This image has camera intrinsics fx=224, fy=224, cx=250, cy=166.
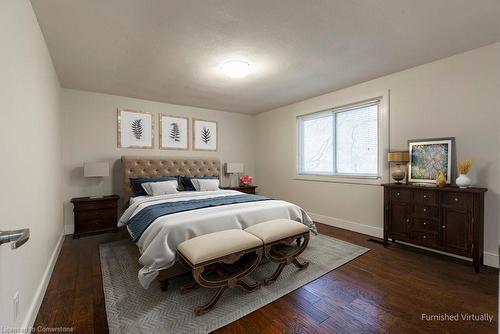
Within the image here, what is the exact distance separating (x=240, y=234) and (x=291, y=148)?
319 cm

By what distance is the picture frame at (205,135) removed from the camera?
16.5ft

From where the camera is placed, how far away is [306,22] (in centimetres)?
205

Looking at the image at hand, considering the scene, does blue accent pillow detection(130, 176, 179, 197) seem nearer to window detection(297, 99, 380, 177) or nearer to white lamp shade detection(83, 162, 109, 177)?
white lamp shade detection(83, 162, 109, 177)

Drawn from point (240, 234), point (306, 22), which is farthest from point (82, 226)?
point (306, 22)

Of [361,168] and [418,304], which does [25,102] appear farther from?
[361,168]

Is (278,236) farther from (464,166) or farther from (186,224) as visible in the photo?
(464,166)

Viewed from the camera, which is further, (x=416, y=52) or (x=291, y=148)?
(x=291, y=148)

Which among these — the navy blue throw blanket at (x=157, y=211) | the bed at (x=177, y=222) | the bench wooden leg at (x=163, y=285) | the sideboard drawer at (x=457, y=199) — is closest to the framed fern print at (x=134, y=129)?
the bed at (x=177, y=222)

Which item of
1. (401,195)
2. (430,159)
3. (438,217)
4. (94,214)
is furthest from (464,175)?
(94,214)

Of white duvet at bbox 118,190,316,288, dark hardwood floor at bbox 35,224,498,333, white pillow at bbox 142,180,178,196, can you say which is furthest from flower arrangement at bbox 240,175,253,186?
dark hardwood floor at bbox 35,224,498,333

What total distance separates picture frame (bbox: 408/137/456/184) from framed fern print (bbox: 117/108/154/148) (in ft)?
14.7

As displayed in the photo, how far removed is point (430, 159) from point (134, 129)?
4.85m

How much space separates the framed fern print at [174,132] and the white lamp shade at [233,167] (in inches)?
40.4

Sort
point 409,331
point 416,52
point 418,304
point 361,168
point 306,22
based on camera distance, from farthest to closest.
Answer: point 361,168
point 416,52
point 306,22
point 418,304
point 409,331
